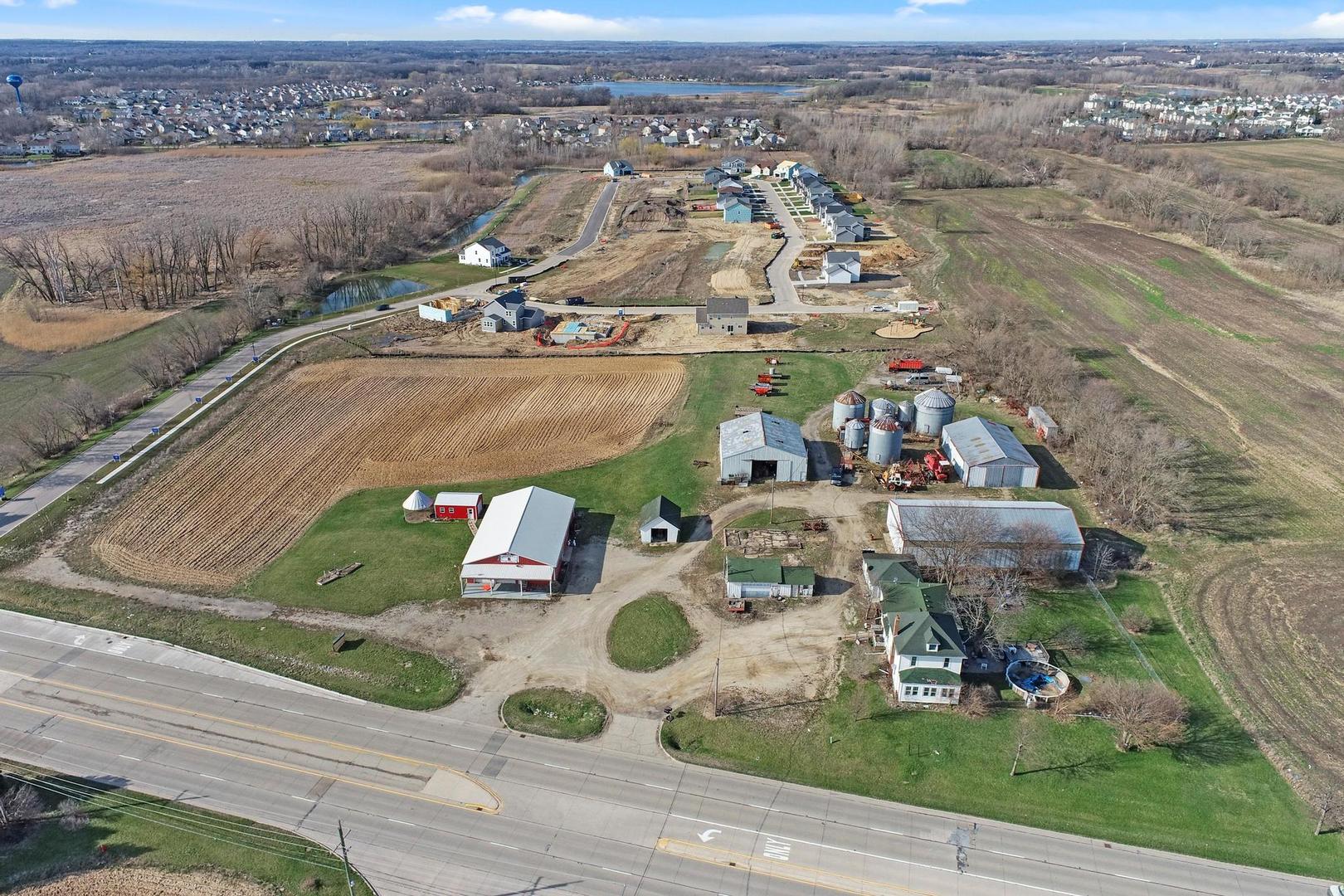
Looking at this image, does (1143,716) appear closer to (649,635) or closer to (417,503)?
(649,635)

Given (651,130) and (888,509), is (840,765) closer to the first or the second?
(888,509)

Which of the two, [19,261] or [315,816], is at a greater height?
[19,261]

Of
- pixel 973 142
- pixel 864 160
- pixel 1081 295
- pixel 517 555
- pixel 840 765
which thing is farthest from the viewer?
pixel 973 142

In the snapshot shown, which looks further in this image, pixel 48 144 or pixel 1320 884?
pixel 48 144

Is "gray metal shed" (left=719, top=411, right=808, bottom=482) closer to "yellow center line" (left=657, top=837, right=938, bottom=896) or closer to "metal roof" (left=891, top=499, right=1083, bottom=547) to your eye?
"metal roof" (left=891, top=499, right=1083, bottom=547)

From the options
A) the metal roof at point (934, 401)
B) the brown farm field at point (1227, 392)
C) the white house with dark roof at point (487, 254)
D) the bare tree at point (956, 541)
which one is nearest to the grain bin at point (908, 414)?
the metal roof at point (934, 401)

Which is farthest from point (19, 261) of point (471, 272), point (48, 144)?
point (48, 144)

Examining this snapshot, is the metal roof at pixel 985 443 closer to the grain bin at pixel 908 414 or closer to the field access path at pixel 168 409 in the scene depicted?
the grain bin at pixel 908 414
